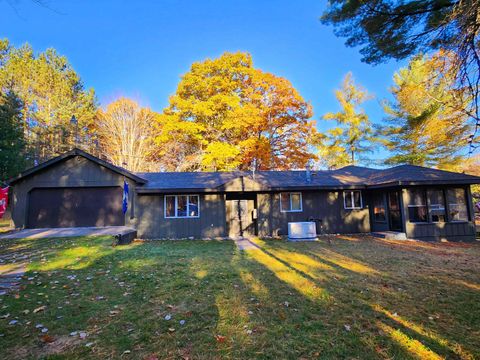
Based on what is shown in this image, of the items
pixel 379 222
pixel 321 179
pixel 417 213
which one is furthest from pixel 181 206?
pixel 417 213

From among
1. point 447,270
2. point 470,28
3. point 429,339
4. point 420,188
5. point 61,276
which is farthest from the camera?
point 420,188

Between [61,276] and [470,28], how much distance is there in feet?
27.9

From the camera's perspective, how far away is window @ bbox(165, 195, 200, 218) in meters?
13.1

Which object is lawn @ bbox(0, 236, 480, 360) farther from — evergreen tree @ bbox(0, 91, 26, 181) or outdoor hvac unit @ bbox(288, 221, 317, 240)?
evergreen tree @ bbox(0, 91, 26, 181)

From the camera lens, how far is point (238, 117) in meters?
19.8

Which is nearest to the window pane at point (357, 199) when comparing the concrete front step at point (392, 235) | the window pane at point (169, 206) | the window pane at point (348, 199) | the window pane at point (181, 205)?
the window pane at point (348, 199)

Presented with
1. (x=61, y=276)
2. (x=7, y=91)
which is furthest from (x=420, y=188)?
(x=7, y=91)

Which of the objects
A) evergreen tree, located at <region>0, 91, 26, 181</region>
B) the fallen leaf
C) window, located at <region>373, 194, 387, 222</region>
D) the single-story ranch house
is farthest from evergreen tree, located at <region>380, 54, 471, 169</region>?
evergreen tree, located at <region>0, 91, 26, 181</region>

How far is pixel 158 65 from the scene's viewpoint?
2053cm

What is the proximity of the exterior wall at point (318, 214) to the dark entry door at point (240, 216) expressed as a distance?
1.08 meters

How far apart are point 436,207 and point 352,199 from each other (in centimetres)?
363

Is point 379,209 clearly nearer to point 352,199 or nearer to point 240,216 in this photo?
point 352,199

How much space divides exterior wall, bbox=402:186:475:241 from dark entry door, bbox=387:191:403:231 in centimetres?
46

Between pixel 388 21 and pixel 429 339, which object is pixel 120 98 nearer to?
pixel 388 21
